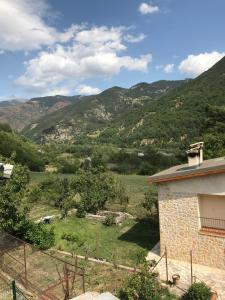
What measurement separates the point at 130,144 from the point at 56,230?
101543 mm

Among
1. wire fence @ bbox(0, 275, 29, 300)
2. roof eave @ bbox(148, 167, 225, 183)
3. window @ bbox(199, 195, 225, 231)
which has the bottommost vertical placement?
wire fence @ bbox(0, 275, 29, 300)

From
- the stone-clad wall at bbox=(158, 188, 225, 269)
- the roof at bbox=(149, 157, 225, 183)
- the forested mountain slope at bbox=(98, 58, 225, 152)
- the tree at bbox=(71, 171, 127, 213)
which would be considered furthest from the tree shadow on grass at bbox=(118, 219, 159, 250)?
the forested mountain slope at bbox=(98, 58, 225, 152)

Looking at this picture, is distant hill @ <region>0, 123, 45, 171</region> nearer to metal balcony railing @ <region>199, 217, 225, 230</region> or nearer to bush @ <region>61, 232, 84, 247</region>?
bush @ <region>61, 232, 84, 247</region>

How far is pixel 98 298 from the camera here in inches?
389

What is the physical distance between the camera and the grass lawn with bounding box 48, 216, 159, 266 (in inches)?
728

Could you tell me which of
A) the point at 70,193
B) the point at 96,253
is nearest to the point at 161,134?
the point at 70,193

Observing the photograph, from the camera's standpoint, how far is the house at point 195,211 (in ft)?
51.5

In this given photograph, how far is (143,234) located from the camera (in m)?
21.5

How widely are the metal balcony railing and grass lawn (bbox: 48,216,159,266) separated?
3.68m

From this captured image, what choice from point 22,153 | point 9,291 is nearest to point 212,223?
point 9,291

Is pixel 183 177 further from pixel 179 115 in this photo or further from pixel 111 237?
pixel 179 115

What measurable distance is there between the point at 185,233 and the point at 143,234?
5253 millimetres

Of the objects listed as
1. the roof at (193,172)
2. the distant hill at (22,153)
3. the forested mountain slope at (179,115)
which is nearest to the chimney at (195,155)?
the roof at (193,172)

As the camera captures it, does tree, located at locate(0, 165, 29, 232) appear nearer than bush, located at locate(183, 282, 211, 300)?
No
